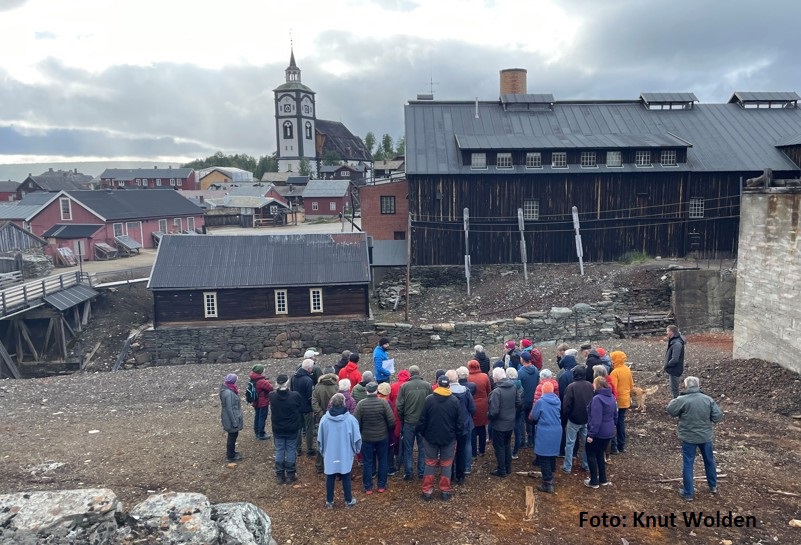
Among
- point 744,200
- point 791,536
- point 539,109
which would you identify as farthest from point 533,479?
point 539,109

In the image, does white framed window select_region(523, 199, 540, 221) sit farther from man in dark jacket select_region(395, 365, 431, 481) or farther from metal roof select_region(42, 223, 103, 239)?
metal roof select_region(42, 223, 103, 239)

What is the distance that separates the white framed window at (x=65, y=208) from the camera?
4594cm

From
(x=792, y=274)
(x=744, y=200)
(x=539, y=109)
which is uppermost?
(x=539, y=109)

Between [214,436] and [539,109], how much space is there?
29.9 meters

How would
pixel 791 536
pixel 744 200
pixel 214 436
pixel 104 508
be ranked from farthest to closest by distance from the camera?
pixel 744 200
pixel 214 436
pixel 791 536
pixel 104 508

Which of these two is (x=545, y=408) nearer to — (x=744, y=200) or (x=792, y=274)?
(x=792, y=274)

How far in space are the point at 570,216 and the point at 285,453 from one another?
25.2 m

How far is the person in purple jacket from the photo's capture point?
337 inches

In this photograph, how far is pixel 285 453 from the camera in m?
9.67

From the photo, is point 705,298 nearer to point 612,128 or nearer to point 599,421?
point 612,128

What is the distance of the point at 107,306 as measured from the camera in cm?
3011

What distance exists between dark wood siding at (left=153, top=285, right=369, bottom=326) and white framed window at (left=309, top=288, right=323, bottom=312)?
5.2 inches

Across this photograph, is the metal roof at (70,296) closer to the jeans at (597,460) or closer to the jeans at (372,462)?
the jeans at (372,462)

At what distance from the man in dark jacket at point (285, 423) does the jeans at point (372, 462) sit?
1.29 m
